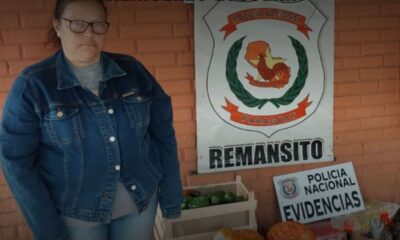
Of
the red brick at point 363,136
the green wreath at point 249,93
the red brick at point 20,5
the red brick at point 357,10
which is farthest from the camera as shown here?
the red brick at point 363,136

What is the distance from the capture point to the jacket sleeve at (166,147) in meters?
1.71

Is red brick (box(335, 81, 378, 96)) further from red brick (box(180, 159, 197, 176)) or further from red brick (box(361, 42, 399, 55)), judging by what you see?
red brick (box(180, 159, 197, 176))

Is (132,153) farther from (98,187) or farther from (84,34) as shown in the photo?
(84,34)

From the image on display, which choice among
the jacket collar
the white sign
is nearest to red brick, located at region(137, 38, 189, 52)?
the jacket collar

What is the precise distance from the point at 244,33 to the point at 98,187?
1629 mm

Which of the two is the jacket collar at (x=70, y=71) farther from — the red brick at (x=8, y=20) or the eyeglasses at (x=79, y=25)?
the red brick at (x=8, y=20)

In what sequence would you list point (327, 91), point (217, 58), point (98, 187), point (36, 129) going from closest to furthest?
point (36, 129) < point (98, 187) < point (217, 58) < point (327, 91)

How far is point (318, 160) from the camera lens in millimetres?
3105

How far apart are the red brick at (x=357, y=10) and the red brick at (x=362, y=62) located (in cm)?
30

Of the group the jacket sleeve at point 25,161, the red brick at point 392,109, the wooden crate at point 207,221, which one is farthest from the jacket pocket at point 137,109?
the red brick at point 392,109

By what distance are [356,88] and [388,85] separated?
267mm

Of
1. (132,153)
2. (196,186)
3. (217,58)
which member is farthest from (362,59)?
(132,153)

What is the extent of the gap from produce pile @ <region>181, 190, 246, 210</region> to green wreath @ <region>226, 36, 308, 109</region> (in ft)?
2.04

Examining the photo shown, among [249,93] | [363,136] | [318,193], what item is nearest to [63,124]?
[249,93]
